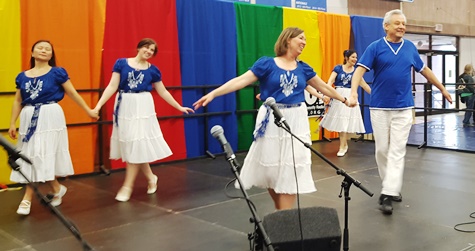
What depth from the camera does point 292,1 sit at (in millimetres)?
9172

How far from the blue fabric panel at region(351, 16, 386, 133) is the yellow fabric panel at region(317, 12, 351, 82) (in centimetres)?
20

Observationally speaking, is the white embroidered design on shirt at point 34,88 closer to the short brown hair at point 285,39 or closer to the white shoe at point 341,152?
the short brown hair at point 285,39

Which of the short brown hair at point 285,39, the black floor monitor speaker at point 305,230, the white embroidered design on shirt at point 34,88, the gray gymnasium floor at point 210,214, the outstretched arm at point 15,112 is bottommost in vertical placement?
the gray gymnasium floor at point 210,214

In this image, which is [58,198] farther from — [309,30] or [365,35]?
[365,35]

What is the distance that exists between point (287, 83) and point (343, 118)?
404cm

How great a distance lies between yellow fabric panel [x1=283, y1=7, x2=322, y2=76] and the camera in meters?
8.28

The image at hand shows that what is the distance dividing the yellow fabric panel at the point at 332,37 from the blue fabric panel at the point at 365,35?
195mm

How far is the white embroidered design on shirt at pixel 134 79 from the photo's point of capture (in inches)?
184

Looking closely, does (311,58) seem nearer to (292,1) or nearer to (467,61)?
(292,1)

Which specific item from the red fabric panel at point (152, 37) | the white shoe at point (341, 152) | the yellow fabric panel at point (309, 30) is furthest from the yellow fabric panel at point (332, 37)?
the red fabric panel at point (152, 37)

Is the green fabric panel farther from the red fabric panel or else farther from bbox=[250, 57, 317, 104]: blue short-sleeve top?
bbox=[250, 57, 317, 104]: blue short-sleeve top

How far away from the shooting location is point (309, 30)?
8523 mm

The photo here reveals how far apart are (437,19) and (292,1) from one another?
645 centimetres

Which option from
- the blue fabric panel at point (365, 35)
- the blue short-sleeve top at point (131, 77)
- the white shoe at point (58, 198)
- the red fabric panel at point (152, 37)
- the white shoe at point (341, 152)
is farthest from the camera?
the blue fabric panel at point (365, 35)
